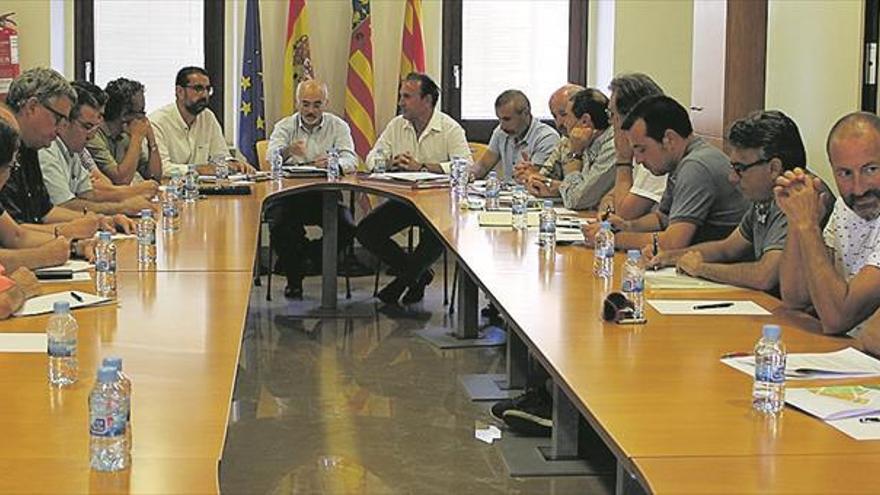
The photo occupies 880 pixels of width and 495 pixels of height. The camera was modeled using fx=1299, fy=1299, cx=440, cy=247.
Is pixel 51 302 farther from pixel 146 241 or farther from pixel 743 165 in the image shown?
pixel 743 165

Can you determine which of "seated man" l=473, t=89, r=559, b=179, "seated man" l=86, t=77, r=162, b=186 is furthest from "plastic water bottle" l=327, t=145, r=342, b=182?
"seated man" l=86, t=77, r=162, b=186

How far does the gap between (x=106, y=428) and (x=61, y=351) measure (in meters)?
0.64

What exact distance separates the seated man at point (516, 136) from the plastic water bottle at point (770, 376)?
4710 millimetres

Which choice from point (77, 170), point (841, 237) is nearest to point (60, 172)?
point (77, 170)

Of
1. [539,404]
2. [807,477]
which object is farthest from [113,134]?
[807,477]

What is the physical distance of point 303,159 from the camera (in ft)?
26.2

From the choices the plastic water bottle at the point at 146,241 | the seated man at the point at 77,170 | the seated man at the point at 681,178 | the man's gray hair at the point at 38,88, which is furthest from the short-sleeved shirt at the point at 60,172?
the seated man at the point at 681,178

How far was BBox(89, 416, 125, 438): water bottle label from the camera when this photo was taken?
6.89ft

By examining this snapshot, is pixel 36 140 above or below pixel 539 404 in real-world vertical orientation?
above

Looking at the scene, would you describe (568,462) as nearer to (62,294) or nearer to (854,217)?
(854,217)

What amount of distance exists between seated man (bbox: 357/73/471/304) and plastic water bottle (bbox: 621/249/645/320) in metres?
3.77

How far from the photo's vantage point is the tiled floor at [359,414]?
4.32 metres

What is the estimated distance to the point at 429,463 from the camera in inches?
179

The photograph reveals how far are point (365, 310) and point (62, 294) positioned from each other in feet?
12.5
